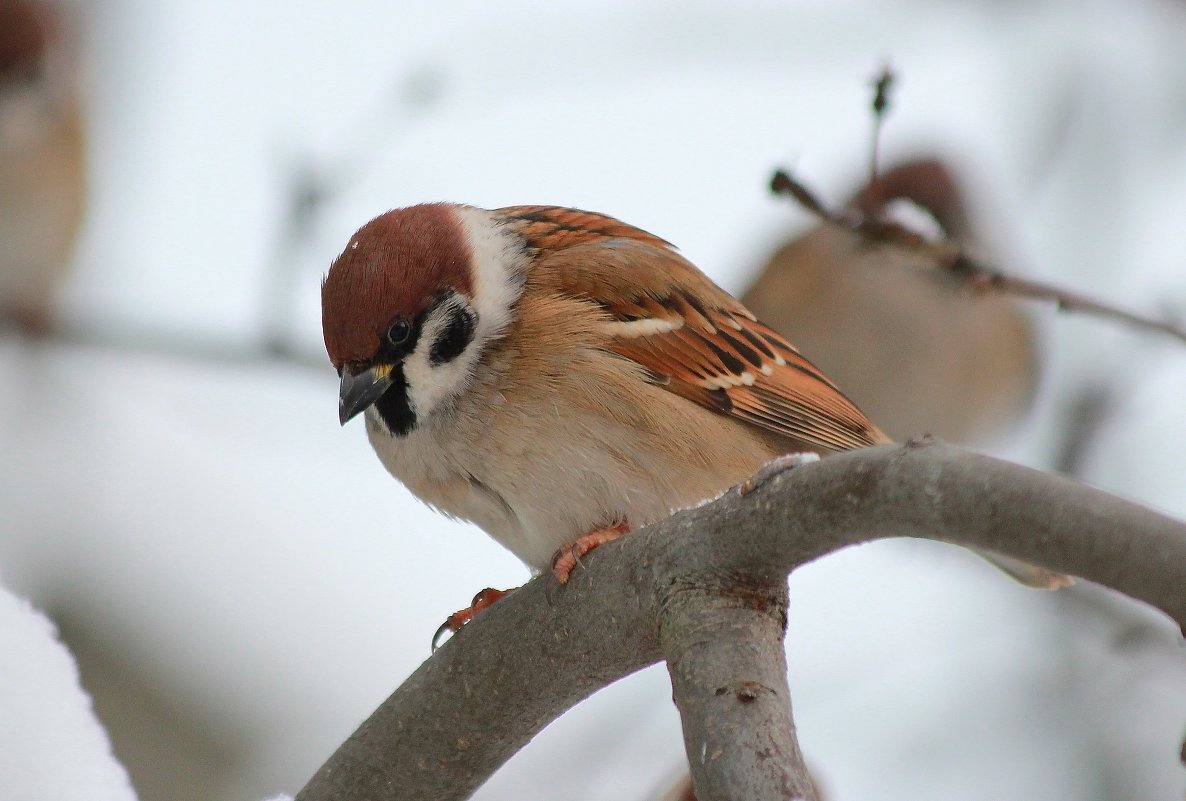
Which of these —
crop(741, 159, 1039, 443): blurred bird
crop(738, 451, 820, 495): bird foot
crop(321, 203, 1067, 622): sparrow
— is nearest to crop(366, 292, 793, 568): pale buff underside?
crop(321, 203, 1067, 622): sparrow

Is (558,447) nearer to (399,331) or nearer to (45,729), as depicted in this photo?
(399,331)

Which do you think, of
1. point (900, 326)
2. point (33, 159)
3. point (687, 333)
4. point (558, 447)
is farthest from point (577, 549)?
point (33, 159)

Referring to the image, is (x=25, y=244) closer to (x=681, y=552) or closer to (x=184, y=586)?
(x=184, y=586)

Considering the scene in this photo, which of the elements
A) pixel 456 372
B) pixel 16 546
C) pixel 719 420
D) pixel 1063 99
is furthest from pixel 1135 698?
pixel 16 546

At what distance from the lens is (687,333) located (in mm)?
3143

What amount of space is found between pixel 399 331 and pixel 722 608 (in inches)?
51.9

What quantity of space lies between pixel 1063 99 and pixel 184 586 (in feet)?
13.2

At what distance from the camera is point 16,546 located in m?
4.80

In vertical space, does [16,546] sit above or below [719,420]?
above

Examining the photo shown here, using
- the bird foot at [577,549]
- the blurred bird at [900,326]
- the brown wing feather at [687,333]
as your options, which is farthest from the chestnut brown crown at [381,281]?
the blurred bird at [900,326]

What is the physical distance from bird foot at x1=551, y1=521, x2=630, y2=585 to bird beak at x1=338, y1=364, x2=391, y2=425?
52 centimetres

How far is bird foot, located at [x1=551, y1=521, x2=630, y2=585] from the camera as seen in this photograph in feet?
7.07

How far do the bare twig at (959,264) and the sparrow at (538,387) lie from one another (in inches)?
15.8

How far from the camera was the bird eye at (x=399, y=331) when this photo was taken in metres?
2.80
